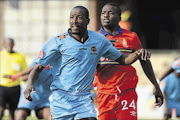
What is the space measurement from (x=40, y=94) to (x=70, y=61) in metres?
3.32

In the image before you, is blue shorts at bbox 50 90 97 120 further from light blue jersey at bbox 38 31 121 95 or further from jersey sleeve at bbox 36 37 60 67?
jersey sleeve at bbox 36 37 60 67

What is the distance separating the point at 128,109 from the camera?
6988 millimetres

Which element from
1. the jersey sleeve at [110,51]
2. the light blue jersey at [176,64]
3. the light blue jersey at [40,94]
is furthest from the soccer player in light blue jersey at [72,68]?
the light blue jersey at [176,64]

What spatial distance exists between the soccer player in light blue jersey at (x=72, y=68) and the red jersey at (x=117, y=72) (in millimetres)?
1086

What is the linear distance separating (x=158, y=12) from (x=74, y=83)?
2626cm


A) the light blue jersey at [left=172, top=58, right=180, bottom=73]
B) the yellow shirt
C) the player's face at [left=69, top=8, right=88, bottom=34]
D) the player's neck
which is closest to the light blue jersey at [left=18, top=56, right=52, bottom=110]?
the yellow shirt

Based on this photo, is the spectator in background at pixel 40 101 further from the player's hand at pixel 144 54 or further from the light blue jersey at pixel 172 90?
the light blue jersey at pixel 172 90

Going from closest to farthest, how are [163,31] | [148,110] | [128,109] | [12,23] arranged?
1. [128,109]
2. [148,110]
3. [12,23]
4. [163,31]

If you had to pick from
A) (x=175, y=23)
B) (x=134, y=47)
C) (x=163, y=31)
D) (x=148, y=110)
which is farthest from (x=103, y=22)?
(x=163, y=31)

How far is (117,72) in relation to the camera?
7.00 meters

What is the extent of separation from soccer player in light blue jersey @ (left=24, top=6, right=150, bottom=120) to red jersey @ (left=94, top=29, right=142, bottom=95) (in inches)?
42.8

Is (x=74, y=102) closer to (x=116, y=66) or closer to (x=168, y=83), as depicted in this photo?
(x=116, y=66)

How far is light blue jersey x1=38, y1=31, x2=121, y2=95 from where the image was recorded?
580 cm

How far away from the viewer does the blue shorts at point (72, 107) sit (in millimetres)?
5812
